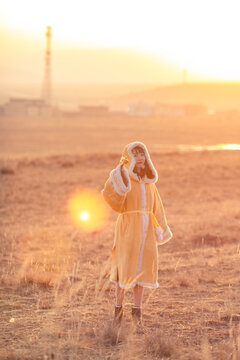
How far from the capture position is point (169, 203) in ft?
50.3

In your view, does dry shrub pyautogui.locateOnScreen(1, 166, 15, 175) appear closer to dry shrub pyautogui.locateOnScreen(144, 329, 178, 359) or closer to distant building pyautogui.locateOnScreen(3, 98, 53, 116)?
dry shrub pyautogui.locateOnScreen(144, 329, 178, 359)

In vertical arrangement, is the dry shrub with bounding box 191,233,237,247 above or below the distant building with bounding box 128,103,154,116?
above

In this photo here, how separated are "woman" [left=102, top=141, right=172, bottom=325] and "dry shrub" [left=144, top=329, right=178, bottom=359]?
515mm

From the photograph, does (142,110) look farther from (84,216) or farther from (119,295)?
(119,295)

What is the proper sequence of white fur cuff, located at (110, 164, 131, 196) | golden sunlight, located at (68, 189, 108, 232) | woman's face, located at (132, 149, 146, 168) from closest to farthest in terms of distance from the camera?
white fur cuff, located at (110, 164, 131, 196)
woman's face, located at (132, 149, 146, 168)
golden sunlight, located at (68, 189, 108, 232)

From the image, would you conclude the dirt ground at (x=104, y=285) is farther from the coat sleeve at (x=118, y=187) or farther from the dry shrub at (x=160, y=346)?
the coat sleeve at (x=118, y=187)

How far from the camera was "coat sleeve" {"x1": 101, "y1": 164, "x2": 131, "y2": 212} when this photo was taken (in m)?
4.85

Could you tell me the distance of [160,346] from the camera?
433 centimetres

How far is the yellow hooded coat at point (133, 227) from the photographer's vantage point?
4.85 m

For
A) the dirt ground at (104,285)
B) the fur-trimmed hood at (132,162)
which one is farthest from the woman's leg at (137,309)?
the fur-trimmed hood at (132,162)

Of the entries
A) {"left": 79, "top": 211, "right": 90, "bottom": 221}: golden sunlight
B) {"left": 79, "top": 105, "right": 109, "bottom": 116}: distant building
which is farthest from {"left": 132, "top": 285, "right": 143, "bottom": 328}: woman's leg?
{"left": 79, "top": 105, "right": 109, "bottom": 116}: distant building

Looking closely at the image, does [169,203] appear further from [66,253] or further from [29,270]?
[29,270]

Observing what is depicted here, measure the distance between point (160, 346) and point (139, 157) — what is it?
5.52 ft

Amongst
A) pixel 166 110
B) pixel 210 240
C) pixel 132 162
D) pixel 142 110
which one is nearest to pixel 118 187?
pixel 132 162
